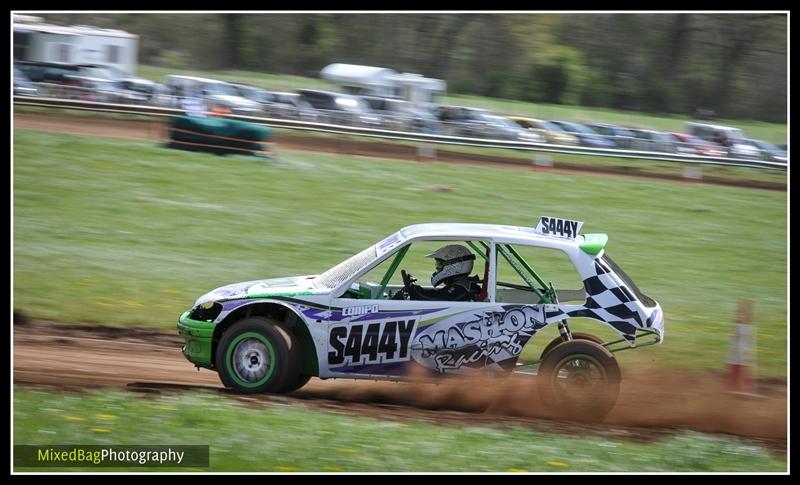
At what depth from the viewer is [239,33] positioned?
30.8 meters

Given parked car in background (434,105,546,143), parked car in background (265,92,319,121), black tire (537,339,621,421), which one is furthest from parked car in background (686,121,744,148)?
black tire (537,339,621,421)

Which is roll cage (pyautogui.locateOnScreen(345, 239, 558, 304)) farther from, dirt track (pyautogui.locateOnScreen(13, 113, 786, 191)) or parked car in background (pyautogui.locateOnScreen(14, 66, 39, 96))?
parked car in background (pyautogui.locateOnScreen(14, 66, 39, 96))

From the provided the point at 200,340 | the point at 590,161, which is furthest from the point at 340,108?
the point at 200,340

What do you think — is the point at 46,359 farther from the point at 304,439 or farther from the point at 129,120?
the point at 129,120

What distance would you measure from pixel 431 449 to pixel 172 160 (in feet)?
49.0

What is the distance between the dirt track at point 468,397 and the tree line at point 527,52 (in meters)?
21.0

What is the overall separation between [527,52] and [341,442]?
992 inches

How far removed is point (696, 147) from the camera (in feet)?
88.9

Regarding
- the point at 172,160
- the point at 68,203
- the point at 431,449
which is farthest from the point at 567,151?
the point at 431,449

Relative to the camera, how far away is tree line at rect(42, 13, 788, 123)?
2953cm

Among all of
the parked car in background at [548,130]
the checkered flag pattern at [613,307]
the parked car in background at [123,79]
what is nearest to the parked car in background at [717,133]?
the parked car in background at [548,130]

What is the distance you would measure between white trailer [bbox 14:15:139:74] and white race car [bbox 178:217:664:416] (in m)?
21.5

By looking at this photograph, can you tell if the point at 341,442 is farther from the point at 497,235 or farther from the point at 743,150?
the point at 743,150

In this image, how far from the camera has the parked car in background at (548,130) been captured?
91.0ft
